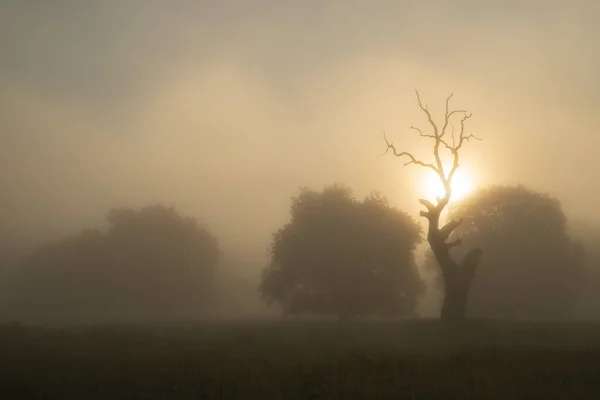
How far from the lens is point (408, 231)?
58.4 meters

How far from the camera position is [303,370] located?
16.4m

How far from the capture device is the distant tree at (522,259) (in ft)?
190

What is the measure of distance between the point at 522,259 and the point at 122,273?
5632cm

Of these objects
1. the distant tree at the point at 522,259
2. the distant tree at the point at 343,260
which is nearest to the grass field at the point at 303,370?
the distant tree at the point at 343,260

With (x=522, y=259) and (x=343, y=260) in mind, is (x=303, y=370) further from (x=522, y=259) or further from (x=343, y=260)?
(x=522, y=259)

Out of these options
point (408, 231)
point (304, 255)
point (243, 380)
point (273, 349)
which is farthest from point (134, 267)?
point (243, 380)

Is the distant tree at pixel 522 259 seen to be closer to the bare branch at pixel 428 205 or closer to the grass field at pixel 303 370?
the bare branch at pixel 428 205

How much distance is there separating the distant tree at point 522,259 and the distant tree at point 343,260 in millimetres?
7595

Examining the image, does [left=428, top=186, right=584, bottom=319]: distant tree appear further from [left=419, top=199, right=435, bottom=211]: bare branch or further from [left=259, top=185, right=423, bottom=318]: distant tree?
[left=419, top=199, right=435, bottom=211]: bare branch

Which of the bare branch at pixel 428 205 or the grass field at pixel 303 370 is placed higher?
the bare branch at pixel 428 205

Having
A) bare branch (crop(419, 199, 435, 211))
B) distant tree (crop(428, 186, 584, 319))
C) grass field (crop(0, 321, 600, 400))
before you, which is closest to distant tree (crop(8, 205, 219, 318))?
distant tree (crop(428, 186, 584, 319))

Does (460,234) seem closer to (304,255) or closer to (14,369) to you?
(304,255)

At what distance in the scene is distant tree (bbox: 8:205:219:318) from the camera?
8181cm

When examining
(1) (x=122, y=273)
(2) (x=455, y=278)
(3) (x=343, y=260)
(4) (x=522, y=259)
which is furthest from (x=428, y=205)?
(1) (x=122, y=273)
